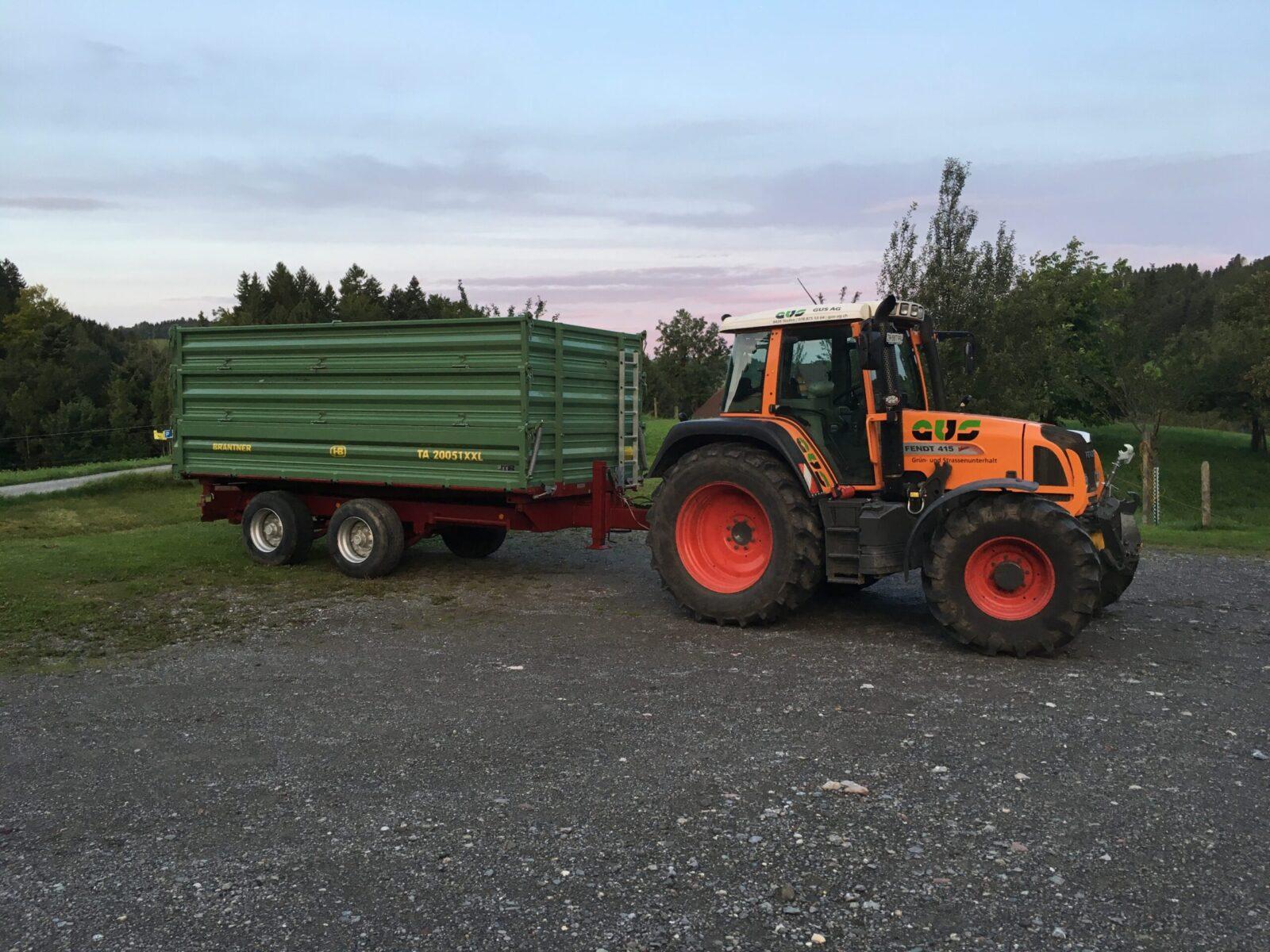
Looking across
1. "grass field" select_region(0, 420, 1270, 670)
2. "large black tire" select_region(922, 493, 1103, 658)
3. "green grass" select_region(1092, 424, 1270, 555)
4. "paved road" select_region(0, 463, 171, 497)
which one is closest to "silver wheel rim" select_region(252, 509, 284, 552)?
"grass field" select_region(0, 420, 1270, 670)

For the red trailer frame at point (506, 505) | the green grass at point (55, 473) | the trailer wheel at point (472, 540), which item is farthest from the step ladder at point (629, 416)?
the green grass at point (55, 473)

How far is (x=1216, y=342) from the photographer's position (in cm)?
4622

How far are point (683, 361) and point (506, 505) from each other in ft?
161

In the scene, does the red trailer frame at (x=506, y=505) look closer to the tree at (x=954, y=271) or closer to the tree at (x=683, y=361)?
the tree at (x=954, y=271)

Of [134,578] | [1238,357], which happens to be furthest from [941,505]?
[1238,357]

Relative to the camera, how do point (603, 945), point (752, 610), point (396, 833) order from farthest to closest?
1. point (752, 610)
2. point (396, 833)
3. point (603, 945)

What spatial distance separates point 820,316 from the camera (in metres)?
7.92

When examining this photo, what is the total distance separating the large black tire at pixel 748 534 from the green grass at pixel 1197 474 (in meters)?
9.26

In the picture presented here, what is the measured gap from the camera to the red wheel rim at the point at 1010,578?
23.1ft

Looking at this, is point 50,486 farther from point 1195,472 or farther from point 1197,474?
point 1195,472

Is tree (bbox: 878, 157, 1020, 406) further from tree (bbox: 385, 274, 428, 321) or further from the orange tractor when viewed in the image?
tree (bbox: 385, 274, 428, 321)

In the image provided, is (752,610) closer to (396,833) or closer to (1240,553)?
(396,833)

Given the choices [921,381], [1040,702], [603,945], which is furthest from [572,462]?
[603,945]

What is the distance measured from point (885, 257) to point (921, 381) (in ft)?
26.3
